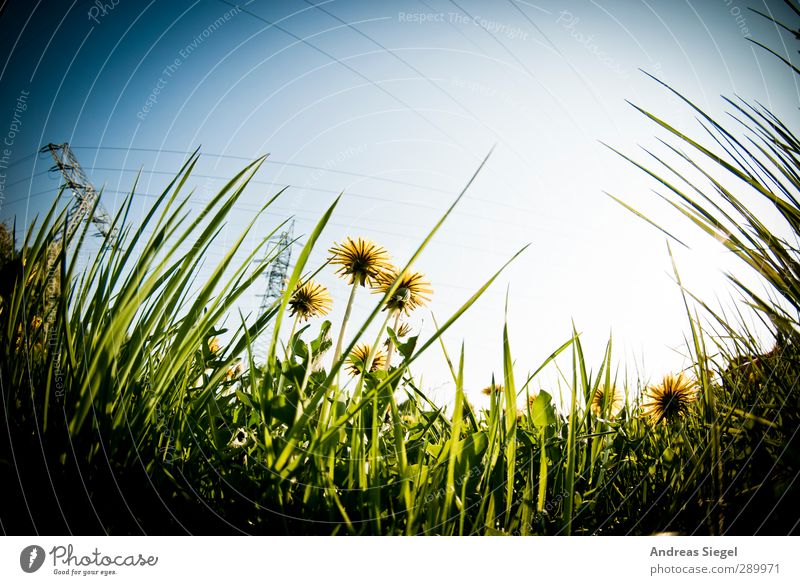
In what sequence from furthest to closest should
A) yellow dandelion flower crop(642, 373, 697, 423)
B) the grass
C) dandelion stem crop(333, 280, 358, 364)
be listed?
yellow dandelion flower crop(642, 373, 697, 423), dandelion stem crop(333, 280, 358, 364), the grass

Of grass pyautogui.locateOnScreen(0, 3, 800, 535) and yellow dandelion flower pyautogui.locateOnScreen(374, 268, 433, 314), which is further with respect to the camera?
yellow dandelion flower pyautogui.locateOnScreen(374, 268, 433, 314)

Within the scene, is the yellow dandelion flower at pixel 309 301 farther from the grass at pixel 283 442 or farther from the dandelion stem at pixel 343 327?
the grass at pixel 283 442

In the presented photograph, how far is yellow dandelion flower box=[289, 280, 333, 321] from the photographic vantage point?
120cm

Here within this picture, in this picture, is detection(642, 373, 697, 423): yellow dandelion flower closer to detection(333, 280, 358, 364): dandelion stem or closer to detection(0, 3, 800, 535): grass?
detection(0, 3, 800, 535): grass
